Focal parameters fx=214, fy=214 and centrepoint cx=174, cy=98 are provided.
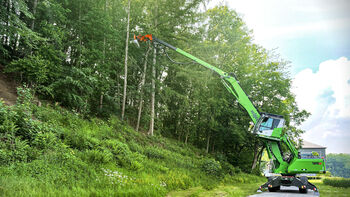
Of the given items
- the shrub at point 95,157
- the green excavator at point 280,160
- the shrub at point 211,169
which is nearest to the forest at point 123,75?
the shrub at point 95,157

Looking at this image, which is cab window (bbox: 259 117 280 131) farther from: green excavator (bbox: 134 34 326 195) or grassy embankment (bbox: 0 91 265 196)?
grassy embankment (bbox: 0 91 265 196)

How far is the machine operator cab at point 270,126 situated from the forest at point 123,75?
5.19m

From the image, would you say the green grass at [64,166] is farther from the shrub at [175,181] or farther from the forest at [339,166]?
the forest at [339,166]

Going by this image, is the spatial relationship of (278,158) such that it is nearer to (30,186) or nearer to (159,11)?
(30,186)

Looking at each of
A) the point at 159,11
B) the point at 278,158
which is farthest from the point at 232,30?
the point at 278,158

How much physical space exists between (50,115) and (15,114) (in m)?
2.71

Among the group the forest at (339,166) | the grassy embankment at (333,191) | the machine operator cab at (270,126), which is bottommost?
the grassy embankment at (333,191)

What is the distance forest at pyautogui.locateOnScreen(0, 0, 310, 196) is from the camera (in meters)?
7.92

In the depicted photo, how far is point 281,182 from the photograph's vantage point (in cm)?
909

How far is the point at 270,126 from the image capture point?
982 centimetres

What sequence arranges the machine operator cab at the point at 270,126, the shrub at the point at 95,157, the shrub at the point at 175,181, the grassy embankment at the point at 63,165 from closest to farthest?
the grassy embankment at the point at 63,165 < the shrub at the point at 95,157 < the shrub at the point at 175,181 < the machine operator cab at the point at 270,126

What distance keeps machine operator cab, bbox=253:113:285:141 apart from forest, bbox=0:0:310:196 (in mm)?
5186

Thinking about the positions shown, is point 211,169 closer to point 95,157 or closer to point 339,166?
point 95,157

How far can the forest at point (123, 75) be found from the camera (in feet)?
26.0
